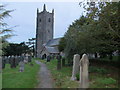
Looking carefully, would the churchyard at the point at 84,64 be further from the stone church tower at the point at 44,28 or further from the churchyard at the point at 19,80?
the stone church tower at the point at 44,28

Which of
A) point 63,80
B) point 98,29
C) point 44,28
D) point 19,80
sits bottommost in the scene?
point 63,80

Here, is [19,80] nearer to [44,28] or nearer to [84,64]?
[84,64]

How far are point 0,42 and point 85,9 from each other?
276 inches

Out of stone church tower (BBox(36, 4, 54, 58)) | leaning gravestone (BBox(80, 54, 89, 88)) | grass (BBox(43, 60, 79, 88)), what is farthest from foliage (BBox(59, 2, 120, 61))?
stone church tower (BBox(36, 4, 54, 58))

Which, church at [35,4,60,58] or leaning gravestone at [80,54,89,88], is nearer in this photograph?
leaning gravestone at [80,54,89,88]

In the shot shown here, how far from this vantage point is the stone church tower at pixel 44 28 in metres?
68.4

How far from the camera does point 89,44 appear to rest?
1442cm

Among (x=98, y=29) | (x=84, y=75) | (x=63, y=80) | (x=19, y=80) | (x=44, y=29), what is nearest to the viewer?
(x=84, y=75)

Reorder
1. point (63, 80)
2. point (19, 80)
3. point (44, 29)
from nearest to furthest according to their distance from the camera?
point (19, 80)
point (63, 80)
point (44, 29)

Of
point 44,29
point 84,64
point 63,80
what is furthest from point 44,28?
point 84,64

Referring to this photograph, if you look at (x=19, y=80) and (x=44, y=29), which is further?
(x=44, y=29)

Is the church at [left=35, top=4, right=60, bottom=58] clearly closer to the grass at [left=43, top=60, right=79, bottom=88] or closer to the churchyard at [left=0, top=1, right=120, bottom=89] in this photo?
the churchyard at [left=0, top=1, right=120, bottom=89]

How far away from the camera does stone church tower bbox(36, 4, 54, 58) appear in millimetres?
68438

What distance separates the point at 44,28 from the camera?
68.4 meters
